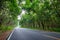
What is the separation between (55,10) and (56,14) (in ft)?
3.75

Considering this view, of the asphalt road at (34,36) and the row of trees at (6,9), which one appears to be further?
the row of trees at (6,9)

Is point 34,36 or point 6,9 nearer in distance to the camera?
point 34,36

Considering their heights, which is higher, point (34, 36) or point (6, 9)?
point (6, 9)

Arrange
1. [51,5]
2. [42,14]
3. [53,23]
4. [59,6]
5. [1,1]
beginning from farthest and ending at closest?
[42,14]
[53,23]
[51,5]
[59,6]
[1,1]

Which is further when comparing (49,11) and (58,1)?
(49,11)

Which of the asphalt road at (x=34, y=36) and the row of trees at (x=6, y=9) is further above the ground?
the row of trees at (x=6, y=9)

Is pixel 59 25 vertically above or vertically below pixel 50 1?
below

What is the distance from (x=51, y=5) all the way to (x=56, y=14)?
3.29m

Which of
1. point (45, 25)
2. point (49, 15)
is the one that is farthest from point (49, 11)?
point (45, 25)

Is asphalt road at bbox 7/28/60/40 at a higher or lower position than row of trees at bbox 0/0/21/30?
lower

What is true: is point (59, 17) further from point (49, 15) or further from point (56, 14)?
point (49, 15)

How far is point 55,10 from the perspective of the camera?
161 ft

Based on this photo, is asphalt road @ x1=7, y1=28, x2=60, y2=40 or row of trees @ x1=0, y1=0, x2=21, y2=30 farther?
row of trees @ x1=0, y1=0, x2=21, y2=30

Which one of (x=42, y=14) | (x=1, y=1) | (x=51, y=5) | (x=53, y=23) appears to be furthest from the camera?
(x=42, y=14)
